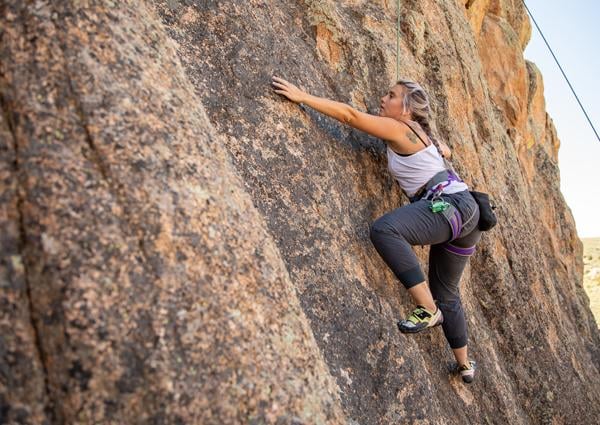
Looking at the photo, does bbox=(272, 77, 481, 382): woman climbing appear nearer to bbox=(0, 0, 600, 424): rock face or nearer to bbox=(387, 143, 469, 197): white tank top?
bbox=(387, 143, 469, 197): white tank top

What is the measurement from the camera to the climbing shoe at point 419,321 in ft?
15.5

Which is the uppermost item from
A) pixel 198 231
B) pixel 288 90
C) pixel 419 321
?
pixel 288 90

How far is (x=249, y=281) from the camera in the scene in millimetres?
2984

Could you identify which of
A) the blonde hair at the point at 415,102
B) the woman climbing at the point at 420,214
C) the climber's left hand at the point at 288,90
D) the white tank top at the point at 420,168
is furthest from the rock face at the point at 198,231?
the blonde hair at the point at 415,102

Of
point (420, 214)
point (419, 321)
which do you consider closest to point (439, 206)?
point (420, 214)

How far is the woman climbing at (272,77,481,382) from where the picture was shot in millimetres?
4762

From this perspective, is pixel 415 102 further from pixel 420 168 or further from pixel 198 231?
pixel 198 231

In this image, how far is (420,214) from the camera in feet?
16.1

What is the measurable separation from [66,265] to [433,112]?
6233 millimetres

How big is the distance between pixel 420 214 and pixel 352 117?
116cm

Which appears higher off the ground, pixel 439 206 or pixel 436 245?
pixel 439 206

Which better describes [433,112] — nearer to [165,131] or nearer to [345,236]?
[345,236]

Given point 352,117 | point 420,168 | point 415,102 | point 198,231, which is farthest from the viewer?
point 415,102

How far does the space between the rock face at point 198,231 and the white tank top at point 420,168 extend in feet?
1.46
